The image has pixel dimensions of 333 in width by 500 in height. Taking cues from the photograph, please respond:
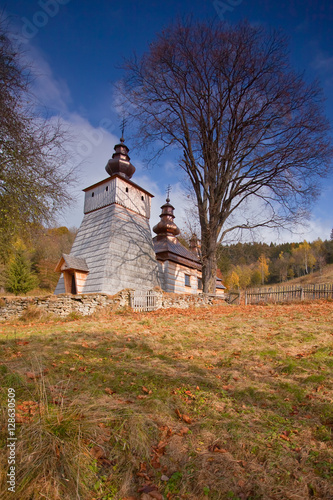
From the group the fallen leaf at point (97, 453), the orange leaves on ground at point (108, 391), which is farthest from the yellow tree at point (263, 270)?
the fallen leaf at point (97, 453)

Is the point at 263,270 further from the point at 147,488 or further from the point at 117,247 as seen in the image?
the point at 147,488

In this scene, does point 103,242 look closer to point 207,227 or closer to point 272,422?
point 207,227

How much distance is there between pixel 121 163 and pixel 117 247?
6141mm

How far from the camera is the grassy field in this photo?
2.19 m

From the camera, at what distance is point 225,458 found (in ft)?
8.19

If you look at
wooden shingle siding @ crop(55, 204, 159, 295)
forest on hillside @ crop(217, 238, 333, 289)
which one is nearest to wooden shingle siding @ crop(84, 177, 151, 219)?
wooden shingle siding @ crop(55, 204, 159, 295)

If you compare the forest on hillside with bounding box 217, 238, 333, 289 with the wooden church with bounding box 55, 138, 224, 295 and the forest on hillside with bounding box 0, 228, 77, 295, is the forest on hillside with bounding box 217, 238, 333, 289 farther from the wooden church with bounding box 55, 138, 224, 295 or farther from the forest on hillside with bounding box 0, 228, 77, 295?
the wooden church with bounding box 55, 138, 224, 295

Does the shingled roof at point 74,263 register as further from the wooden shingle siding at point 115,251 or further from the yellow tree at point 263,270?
the yellow tree at point 263,270

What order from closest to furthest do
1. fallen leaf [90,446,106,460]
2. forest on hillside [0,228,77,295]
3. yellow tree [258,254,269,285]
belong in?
fallen leaf [90,446,106,460] < forest on hillside [0,228,77,295] < yellow tree [258,254,269,285]

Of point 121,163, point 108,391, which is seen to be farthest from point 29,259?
point 108,391

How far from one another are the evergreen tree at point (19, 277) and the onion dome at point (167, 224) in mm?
15690

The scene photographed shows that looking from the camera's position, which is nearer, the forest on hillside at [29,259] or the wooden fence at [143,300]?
the forest on hillside at [29,259]

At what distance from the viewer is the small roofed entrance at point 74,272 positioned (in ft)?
47.2

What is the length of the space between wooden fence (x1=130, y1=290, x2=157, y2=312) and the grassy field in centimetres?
773
